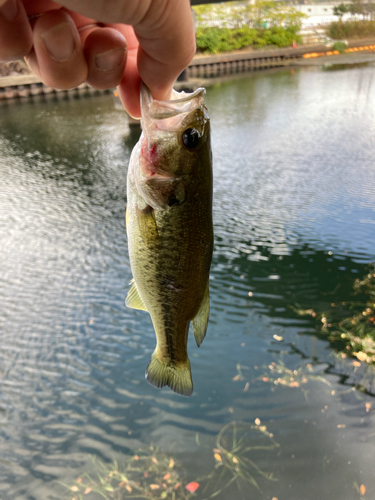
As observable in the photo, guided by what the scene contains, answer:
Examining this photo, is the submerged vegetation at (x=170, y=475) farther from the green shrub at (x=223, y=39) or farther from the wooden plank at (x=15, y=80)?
the green shrub at (x=223, y=39)

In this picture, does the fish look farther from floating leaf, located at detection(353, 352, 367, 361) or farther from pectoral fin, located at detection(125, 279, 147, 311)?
floating leaf, located at detection(353, 352, 367, 361)

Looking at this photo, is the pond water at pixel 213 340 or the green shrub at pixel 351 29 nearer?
the pond water at pixel 213 340

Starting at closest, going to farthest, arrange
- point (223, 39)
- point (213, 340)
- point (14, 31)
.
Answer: point (14, 31), point (213, 340), point (223, 39)

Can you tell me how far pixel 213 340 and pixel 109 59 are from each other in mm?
3052

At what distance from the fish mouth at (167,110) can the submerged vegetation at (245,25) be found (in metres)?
27.2

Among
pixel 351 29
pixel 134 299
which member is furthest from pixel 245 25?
pixel 134 299

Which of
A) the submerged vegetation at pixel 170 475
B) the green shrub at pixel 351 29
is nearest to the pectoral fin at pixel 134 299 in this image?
the submerged vegetation at pixel 170 475

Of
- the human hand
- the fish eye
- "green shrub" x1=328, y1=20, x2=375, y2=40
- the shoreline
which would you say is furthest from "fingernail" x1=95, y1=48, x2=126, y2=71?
"green shrub" x1=328, y1=20, x2=375, y2=40

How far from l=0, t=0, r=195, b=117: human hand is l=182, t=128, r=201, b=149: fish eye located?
0.69ft

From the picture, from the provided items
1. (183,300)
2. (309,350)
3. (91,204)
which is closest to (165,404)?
(309,350)

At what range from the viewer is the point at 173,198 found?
3.47 feet

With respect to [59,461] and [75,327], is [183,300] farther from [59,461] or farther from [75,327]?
[75,327]

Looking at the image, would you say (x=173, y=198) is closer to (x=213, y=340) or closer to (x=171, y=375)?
(x=171, y=375)

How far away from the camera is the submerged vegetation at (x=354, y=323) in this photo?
11.9 feet
